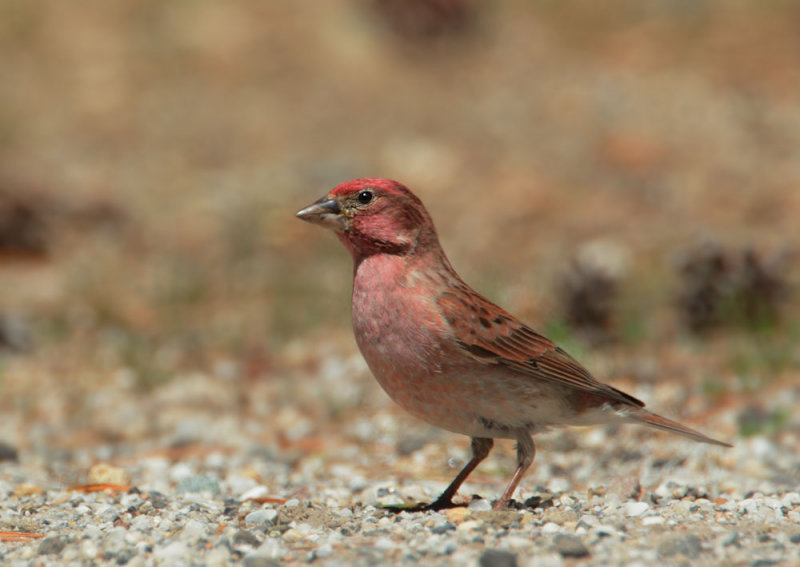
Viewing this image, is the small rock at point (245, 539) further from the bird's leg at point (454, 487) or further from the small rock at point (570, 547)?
the small rock at point (570, 547)

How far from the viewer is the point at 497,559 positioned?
3.43 meters

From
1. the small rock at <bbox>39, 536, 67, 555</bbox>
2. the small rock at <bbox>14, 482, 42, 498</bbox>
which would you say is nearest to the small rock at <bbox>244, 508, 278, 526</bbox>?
the small rock at <bbox>39, 536, 67, 555</bbox>

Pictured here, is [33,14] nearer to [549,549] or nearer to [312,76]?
[312,76]

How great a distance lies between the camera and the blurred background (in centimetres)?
730

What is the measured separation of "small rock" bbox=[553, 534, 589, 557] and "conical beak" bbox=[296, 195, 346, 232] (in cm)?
178

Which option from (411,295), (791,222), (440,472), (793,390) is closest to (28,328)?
(440,472)

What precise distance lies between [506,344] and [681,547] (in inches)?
51.6

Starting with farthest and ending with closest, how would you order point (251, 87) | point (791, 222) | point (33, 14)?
point (33, 14) → point (251, 87) → point (791, 222)

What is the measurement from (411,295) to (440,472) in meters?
1.63

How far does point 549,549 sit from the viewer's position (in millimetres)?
3594

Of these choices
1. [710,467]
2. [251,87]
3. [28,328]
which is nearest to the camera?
[710,467]

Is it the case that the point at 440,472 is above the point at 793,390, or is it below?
below

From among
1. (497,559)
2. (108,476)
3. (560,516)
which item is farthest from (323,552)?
(108,476)

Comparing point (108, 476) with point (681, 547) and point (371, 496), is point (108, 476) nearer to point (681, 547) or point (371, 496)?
point (371, 496)
